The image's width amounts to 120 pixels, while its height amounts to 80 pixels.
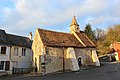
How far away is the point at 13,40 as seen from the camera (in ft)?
132

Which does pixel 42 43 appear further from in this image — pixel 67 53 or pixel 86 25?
pixel 86 25

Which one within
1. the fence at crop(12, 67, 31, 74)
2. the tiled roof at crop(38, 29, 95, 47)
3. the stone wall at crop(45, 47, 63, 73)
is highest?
the tiled roof at crop(38, 29, 95, 47)

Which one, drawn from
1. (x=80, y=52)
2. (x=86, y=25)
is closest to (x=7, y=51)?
(x=80, y=52)

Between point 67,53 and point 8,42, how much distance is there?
1261cm

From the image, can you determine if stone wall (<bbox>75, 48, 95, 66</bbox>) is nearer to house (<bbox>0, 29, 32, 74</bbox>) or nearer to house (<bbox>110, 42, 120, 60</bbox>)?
house (<bbox>0, 29, 32, 74</bbox>)

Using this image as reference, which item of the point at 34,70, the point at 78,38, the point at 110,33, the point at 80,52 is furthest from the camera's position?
the point at 110,33

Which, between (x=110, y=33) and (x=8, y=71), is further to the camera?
A: (x=110, y=33)

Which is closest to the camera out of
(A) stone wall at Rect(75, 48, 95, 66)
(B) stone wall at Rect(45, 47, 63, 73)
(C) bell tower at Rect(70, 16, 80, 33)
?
(B) stone wall at Rect(45, 47, 63, 73)

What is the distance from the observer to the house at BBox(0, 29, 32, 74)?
3462 centimetres

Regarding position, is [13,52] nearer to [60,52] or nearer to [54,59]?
[54,59]

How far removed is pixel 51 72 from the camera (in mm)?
34656

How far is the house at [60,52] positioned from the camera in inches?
1388

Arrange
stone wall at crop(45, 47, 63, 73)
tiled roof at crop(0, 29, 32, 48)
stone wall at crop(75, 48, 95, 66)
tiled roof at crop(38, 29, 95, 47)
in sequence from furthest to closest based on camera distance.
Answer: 1. stone wall at crop(75, 48, 95, 66)
2. tiled roof at crop(38, 29, 95, 47)
3. tiled roof at crop(0, 29, 32, 48)
4. stone wall at crop(45, 47, 63, 73)

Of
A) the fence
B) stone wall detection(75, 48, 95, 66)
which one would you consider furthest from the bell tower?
the fence
